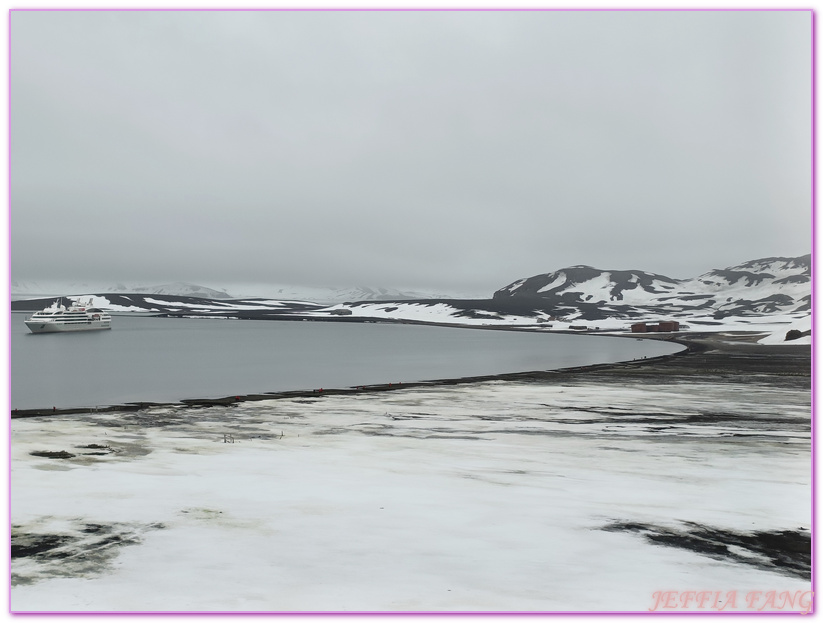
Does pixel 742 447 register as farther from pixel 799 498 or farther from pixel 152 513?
pixel 152 513

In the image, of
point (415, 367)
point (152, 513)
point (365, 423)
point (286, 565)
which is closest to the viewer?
point (286, 565)

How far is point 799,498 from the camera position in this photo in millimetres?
8297

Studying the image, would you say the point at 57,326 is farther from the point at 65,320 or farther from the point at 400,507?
the point at 400,507

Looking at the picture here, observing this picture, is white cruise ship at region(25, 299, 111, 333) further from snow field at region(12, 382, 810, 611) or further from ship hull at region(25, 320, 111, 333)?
snow field at region(12, 382, 810, 611)

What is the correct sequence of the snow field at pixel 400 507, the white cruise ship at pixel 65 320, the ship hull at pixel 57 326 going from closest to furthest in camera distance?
the snow field at pixel 400 507
the ship hull at pixel 57 326
the white cruise ship at pixel 65 320

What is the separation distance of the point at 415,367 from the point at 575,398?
26387mm

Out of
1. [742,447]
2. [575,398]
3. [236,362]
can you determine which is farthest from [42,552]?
[236,362]

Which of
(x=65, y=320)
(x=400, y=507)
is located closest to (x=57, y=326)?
(x=65, y=320)

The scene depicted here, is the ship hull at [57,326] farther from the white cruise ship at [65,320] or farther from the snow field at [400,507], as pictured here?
the snow field at [400,507]

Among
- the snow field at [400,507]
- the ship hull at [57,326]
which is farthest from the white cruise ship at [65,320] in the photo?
the snow field at [400,507]

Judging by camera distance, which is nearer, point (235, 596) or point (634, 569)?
point (235, 596)

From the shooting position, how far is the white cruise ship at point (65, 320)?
126 metres

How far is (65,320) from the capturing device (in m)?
131

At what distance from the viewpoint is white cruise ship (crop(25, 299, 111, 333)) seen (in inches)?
4956
